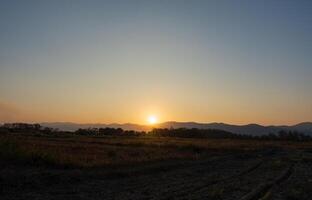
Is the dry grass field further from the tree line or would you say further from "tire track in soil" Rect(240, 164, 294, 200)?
the tree line

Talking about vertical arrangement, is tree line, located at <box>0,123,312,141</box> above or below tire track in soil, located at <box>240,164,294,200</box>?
above

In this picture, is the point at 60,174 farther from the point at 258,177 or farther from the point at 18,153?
the point at 258,177

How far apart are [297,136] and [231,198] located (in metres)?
124

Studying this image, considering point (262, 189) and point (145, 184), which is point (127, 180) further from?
point (262, 189)

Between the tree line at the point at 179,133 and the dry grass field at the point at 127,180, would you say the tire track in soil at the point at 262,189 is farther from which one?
the tree line at the point at 179,133

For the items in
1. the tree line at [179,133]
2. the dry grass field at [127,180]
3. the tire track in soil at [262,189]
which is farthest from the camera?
the tree line at [179,133]

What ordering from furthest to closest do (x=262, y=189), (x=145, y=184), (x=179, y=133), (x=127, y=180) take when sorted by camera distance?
1. (x=179, y=133)
2. (x=127, y=180)
3. (x=145, y=184)
4. (x=262, y=189)

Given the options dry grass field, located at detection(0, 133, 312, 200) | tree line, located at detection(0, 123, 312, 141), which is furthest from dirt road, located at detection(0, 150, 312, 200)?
tree line, located at detection(0, 123, 312, 141)

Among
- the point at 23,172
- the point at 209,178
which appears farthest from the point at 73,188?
the point at 209,178

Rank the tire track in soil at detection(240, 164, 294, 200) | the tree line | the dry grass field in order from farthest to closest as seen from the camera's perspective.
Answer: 1. the tree line
2. the dry grass field
3. the tire track in soil at detection(240, 164, 294, 200)

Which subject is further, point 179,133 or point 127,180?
point 179,133

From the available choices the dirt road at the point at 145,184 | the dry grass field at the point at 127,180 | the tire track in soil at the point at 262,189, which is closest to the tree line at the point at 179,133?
the dry grass field at the point at 127,180

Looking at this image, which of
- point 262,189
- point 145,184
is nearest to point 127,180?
point 145,184

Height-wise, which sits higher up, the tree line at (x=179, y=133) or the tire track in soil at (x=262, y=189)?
the tree line at (x=179, y=133)
